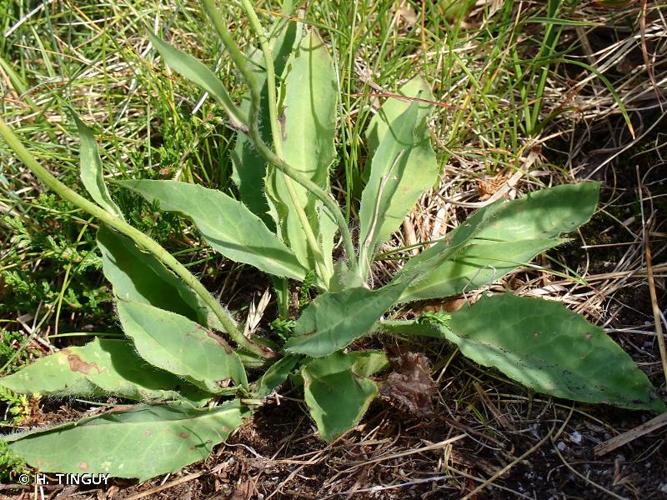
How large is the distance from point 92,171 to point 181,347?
1.48ft

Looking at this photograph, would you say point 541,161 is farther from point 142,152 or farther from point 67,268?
point 67,268

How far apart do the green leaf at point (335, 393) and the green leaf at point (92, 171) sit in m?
0.59

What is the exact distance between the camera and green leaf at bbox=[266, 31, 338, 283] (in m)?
2.01

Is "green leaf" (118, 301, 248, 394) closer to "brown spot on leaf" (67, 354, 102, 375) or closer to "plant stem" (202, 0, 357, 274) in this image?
"brown spot on leaf" (67, 354, 102, 375)

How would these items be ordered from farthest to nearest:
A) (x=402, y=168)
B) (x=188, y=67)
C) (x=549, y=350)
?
(x=402, y=168), (x=549, y=350), (x=188, y=67)

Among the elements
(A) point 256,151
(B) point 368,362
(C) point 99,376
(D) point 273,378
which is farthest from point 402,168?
(C) point 99,376

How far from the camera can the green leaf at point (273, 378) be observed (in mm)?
1802

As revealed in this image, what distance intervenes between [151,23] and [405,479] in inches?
63.1

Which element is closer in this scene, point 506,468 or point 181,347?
point 506,468

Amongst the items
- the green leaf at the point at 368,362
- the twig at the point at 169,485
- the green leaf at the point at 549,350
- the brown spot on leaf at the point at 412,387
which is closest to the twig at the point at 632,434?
the green leaf at the point at 549,350

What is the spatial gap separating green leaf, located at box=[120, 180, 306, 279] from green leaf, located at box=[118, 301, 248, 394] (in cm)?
22

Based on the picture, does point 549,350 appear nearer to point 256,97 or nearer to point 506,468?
point 506,468

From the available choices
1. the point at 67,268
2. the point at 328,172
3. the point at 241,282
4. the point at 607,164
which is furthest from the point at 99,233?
the point at 607,164

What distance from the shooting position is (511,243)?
1927 millimetres
